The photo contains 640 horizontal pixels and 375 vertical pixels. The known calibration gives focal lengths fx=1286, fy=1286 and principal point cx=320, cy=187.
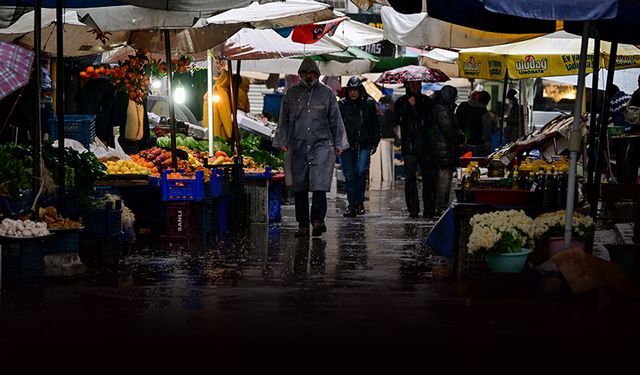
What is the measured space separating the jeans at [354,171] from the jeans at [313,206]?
17.2 ft

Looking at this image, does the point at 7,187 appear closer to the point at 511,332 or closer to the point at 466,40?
the point at 511,332

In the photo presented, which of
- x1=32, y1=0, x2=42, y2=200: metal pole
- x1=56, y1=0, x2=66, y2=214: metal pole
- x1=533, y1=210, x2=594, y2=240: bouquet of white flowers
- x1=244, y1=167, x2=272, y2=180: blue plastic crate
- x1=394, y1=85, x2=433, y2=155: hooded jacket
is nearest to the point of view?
x1=533, y1=210, x2=594, y2=240: bouquet of white flowers

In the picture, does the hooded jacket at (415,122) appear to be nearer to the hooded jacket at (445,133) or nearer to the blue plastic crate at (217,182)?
the hooded jacket at (445,133)

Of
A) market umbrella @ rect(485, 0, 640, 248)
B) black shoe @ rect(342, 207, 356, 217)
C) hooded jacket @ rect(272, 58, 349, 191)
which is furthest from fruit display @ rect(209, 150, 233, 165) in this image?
market umbrella @ rect(485, 0, 640, 248)

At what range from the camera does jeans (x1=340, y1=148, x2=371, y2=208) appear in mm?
22336

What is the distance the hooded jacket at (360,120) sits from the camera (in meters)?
22.6

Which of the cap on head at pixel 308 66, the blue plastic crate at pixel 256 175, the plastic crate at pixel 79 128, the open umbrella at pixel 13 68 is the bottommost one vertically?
the blue plastic crate at pixel 256 175

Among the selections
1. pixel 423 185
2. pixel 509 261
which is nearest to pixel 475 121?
pixel 423 185

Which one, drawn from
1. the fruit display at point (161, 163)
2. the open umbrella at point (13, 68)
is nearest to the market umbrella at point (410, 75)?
the fruit display at point (161, 163)

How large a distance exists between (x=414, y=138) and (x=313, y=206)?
19.1 ft

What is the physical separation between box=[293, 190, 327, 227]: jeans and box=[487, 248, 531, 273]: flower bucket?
537cm

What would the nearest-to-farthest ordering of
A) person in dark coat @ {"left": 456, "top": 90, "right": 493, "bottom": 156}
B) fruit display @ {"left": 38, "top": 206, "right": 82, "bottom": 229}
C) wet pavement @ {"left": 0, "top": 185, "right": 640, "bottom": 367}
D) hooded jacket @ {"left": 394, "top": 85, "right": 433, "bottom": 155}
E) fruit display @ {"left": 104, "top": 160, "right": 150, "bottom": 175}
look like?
wet pavement @ {"left": 0, "top": 185, "right": 640, "bottom": 367}, fruit display @ {"left": 38, "top": 206, "right": 82, "bottom": 229}, fruit display @ {"left": 104, "top": 160, "right": 150, "bottom": 175}, hooded jacket @ {"left": 394, "top": 85, "right": 433, "bottom": 155}, person in dark coat @ {"left": 456, "top": 90, "right": 493, "bottom": 156}

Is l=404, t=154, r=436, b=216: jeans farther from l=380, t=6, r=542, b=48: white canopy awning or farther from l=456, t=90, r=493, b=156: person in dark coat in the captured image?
l=380, t=6, r=542, b=48: white canopy awning

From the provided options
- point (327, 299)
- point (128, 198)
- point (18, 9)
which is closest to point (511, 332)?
point (327, 299)
